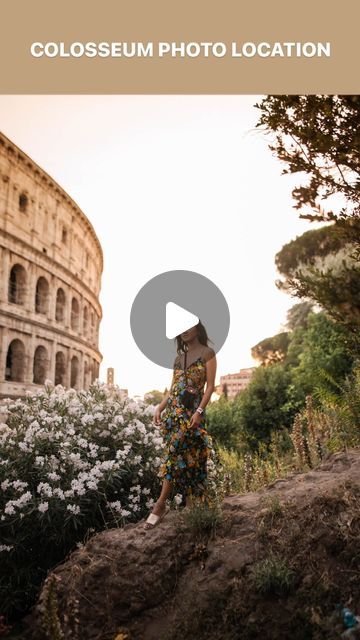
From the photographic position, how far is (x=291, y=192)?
3.26 metres

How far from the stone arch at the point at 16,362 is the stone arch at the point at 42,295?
330 cm

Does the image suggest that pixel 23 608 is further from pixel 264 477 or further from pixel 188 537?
pixel 264 477

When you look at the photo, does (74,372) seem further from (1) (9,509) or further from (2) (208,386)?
(2) (208,386)

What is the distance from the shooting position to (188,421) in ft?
13.1

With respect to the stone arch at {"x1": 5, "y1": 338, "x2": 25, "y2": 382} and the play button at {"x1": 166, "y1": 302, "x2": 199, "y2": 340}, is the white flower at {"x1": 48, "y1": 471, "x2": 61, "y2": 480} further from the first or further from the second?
the stone arch at {"x1": 5, "y1": 338, "x2": 25, "y2": 382}

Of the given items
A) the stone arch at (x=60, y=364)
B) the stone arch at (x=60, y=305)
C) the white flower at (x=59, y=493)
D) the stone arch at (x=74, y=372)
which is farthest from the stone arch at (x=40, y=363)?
the white flower at (x=59, y=493)

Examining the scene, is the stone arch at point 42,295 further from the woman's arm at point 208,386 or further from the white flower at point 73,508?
the woman's arm at point 208,386

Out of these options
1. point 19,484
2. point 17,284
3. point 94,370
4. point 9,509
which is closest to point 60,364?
point 17,284

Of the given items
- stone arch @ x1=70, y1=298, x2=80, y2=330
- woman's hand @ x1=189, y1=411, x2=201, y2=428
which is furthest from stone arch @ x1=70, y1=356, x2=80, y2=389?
woman's hand @ x1=189, y1=411, x2=201, y2=428

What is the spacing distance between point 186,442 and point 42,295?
83.8 ft

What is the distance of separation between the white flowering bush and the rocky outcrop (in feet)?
1.63

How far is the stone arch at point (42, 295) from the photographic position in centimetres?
2794

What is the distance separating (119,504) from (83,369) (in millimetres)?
28615

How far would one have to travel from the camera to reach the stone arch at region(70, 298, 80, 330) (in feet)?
104
